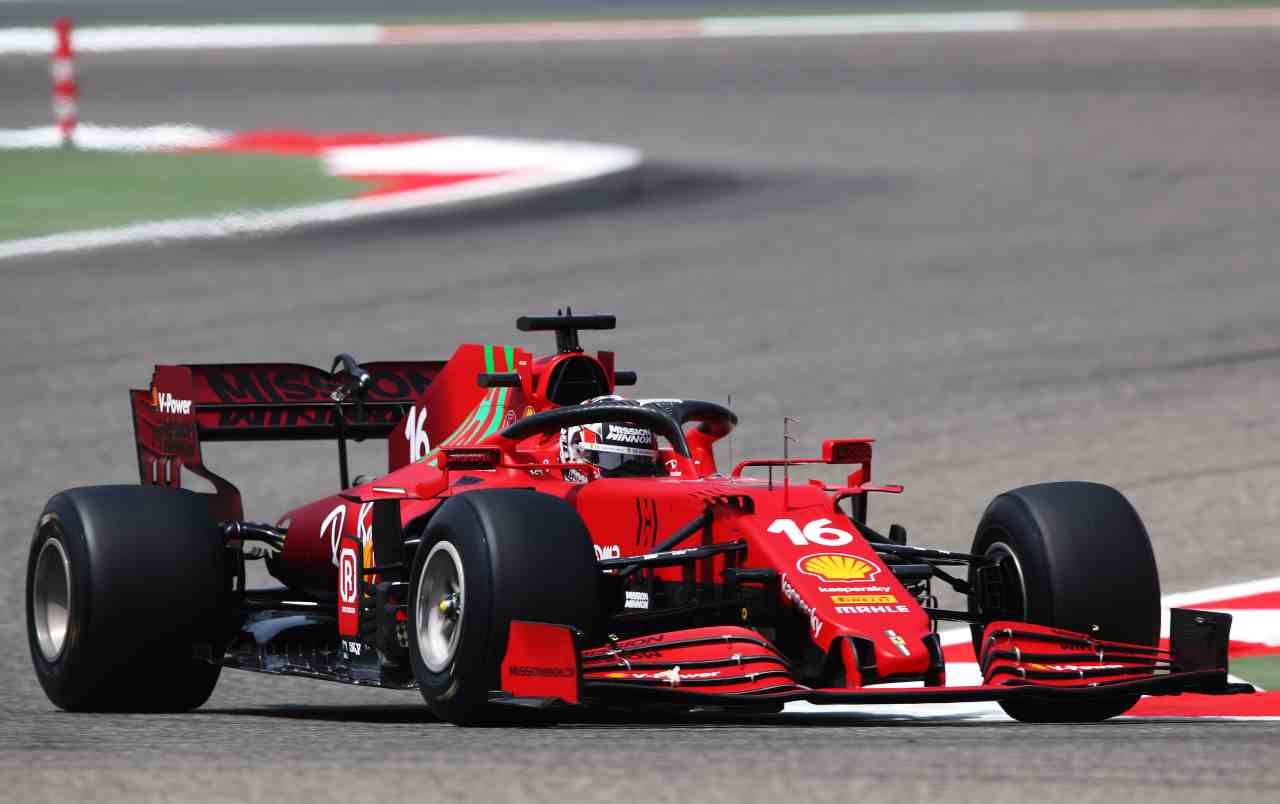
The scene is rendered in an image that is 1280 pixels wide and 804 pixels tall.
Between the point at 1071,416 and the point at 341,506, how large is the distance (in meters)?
7.34

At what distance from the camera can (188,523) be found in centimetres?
955

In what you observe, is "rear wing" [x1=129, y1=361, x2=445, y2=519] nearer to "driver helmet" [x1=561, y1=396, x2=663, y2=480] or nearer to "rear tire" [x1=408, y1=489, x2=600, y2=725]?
"driver helmet" [x1=561, y1=396, x2=663, y2=480]

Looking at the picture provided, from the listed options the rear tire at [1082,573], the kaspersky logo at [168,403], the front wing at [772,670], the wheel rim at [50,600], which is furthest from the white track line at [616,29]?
the front wing at [772,670]

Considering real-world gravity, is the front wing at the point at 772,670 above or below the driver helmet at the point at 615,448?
below

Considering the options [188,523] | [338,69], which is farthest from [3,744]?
[338,69]

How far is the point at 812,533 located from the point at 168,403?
368 centimetres

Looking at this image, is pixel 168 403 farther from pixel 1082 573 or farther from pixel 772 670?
pixel 1082 573

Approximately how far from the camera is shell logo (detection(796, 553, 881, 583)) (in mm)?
8141

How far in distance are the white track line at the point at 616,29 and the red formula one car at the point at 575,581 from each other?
1029 inches

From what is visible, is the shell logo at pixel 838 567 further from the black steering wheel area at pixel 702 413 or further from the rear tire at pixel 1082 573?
the black steering wheel area at pixel 702 413

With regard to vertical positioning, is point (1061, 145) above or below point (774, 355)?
above

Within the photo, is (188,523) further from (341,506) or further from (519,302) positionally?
(519,302)

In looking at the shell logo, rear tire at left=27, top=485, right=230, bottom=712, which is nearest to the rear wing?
rear tire at left=27, top=485, right=230, bottom=712

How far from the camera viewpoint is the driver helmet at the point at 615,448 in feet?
30.7
